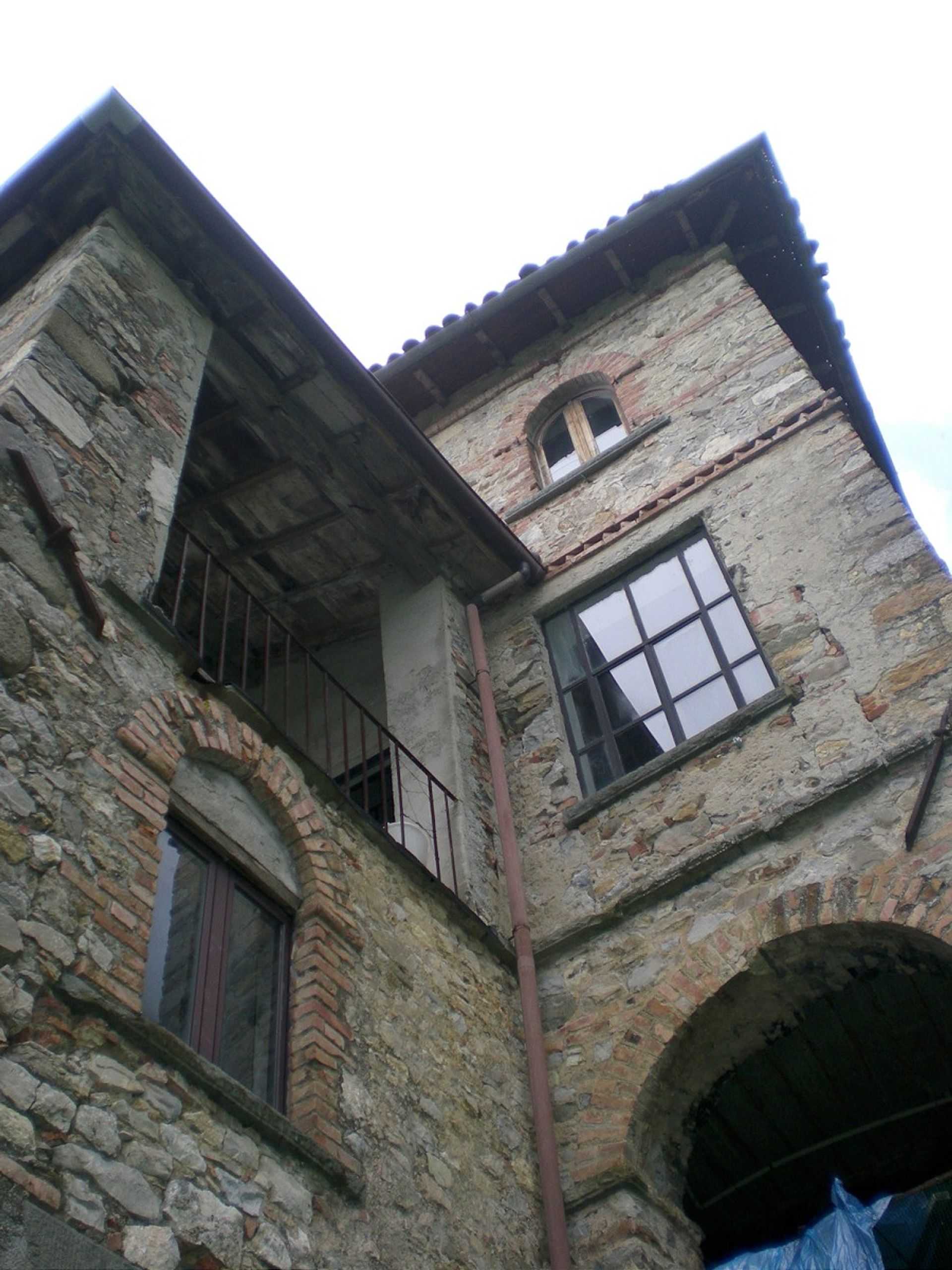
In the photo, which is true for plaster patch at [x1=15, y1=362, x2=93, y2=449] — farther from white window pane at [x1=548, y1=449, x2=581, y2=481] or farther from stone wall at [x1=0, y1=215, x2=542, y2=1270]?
white window pane at [x1=548, y1=449, x2=581, y2=481]

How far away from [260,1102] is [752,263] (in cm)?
980

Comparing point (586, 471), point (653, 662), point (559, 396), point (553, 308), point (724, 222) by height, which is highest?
point (553, 308)

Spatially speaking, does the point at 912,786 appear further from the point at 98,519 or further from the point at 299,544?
the point at 299,544

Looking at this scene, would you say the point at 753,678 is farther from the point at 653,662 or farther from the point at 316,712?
the point at 316,712

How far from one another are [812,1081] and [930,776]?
1940 millimetres

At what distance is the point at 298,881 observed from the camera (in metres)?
5.39

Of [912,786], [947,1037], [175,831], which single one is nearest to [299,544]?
[175,831]

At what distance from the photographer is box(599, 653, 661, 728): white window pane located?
7750mm

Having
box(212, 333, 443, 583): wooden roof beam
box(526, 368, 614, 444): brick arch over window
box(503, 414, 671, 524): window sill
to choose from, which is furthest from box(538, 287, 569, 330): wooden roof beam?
box(212, 333, 443, 583): wooden roof beam

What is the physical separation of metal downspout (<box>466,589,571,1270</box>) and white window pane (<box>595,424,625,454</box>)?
2.96 metres

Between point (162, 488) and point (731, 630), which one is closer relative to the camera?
point (162, 488)

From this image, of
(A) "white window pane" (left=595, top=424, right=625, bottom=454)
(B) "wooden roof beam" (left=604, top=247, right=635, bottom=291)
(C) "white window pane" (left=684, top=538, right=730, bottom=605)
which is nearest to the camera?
(C) "white window pane" (left=684, top=538, right=730, bottom=605)

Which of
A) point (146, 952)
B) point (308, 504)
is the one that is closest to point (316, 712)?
point (308, 504)

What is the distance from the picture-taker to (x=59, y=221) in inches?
261
